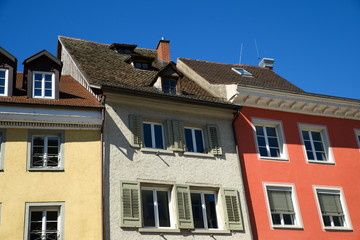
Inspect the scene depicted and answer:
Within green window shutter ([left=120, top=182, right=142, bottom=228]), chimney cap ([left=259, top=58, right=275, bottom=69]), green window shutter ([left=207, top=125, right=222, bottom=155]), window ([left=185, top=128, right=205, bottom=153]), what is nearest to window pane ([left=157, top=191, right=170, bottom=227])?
green window shutter ([left=120, top=182, right=142, bottom=228])

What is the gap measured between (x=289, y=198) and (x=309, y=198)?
2.91 ft

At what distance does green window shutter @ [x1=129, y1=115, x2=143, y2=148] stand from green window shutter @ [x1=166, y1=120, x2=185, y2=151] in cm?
119

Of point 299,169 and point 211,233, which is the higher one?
point 299,169

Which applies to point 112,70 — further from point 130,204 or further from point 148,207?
point 130,204

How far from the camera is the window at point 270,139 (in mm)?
20922

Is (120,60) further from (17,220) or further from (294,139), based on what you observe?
(17,220)

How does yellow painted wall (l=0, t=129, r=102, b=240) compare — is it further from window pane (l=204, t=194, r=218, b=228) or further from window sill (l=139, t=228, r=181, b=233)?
window pane (l=204, t=194, r=218, b=228)

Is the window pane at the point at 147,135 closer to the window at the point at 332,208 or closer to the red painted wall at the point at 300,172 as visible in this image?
the red painted wall at the point at 300,172

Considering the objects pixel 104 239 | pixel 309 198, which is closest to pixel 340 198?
pixel 309 198

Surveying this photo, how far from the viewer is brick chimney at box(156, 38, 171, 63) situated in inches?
1050

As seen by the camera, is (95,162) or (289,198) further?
(289,198)

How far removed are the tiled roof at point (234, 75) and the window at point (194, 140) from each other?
3651mm

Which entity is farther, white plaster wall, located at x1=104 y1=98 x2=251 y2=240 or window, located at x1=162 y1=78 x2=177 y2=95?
window, located at x1=162 y1=78 x2=177 y2=95

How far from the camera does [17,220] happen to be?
1536 cm
